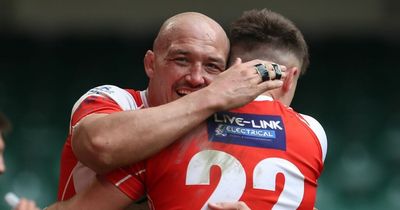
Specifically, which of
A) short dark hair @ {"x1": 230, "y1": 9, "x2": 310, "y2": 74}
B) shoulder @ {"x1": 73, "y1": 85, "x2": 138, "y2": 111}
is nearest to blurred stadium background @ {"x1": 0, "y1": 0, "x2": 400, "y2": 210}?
short dark hair @ {"x1": 230, "y1": 9, "x2": 310, "y2": 74}

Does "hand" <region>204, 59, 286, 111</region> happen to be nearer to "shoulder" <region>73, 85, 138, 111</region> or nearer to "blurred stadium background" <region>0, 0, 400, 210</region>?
"shoulder" <region>73, 85, 138, 111</region>

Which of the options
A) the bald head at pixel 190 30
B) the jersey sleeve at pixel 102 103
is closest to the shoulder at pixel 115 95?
the jersey sleeve at pixel 102 103

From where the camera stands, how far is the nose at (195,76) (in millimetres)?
3447

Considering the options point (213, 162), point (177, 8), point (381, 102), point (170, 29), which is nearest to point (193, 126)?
point (213, 162)

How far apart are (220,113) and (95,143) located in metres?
0.47

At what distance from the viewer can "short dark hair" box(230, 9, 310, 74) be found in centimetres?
370

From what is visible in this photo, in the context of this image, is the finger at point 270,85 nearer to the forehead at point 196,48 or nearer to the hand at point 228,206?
the forehead at point 196,48

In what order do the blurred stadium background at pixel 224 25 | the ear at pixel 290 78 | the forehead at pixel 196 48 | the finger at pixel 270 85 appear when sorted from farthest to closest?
the blurred stadium background at pixel 224 25
the ear at pixel 290 78
the forehead at pixel 196 48
the finger at pixel 270 85

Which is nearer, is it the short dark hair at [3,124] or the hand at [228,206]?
the short dark hair at [3,124]

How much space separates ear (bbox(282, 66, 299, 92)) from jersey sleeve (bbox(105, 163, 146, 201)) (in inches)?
27.1

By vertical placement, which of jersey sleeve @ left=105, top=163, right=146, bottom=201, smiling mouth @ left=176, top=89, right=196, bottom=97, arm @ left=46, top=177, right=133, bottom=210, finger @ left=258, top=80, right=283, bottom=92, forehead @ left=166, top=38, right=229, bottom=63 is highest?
forehead @ left=166, top=38, right=229, bottom=63

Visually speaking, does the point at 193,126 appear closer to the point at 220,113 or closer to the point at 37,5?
the point at 220,113

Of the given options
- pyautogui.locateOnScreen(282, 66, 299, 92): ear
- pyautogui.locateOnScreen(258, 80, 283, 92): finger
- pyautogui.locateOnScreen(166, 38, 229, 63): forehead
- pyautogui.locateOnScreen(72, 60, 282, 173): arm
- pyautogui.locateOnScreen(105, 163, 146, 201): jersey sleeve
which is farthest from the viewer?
pyautogui.locateOnScreen(282, 66, 299, 92): ear

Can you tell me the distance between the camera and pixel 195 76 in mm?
3447
